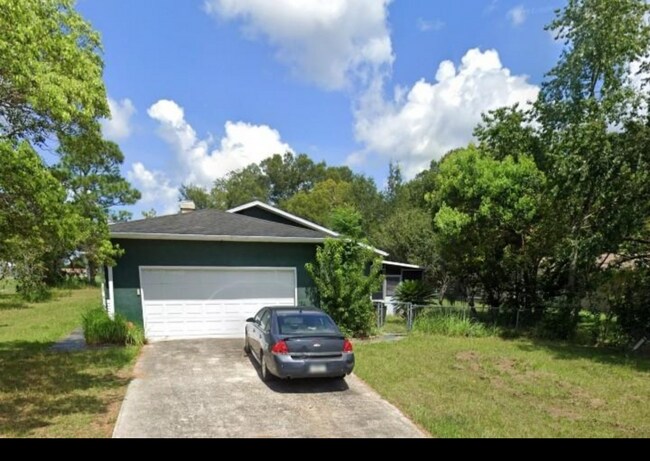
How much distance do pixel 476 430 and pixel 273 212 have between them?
13485 mm

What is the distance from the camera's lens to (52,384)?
309 inches

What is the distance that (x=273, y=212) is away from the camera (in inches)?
716

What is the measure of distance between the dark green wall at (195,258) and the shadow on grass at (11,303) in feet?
45.5

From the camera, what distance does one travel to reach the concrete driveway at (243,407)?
5820mm

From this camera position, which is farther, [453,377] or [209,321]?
[209,321]

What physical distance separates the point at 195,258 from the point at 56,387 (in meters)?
5.75

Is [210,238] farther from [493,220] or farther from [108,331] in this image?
[493,220]

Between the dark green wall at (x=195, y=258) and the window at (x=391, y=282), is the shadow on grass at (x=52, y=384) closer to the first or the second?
the dark green wall at (x=195, y=258)

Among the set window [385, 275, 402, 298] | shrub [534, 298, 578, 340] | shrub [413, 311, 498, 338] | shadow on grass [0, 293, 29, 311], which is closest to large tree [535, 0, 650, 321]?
shrub [534, 298, 578, 340]

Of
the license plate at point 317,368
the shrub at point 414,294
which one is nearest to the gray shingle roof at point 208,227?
the shrub at point 414,294

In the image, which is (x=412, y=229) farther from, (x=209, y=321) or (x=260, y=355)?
(x=260, y=355)
